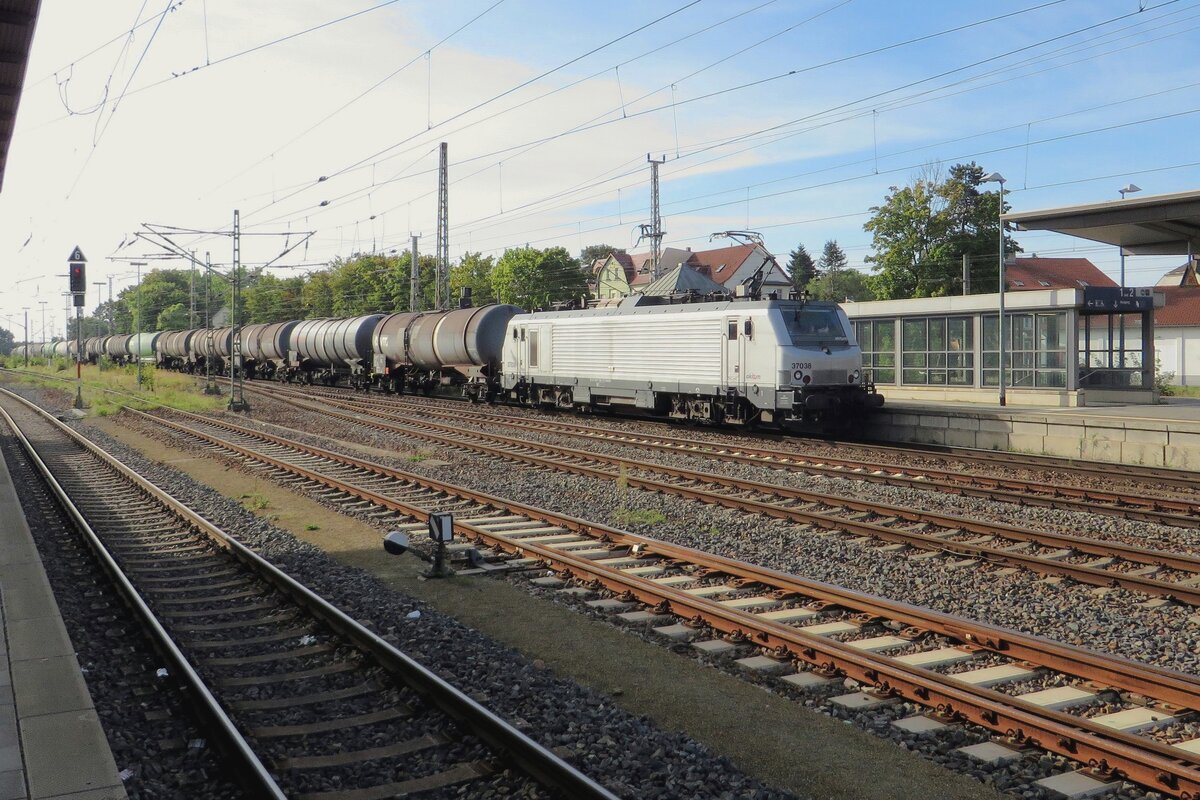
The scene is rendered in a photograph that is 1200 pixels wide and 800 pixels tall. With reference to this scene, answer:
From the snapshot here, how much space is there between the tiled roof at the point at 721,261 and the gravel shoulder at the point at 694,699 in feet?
276

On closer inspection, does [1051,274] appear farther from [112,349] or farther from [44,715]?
[44,715]

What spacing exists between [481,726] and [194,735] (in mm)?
1713

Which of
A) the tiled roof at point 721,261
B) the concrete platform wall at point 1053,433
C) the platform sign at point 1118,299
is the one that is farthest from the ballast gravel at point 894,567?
the tiled roof at point 721,261

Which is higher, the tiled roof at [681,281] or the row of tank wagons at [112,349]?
the tiled roof at [681,281]

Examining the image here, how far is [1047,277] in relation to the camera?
240 feet

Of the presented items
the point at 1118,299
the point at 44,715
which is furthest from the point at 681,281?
the point at 44,715

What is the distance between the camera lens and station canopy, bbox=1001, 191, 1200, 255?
13.9 meters

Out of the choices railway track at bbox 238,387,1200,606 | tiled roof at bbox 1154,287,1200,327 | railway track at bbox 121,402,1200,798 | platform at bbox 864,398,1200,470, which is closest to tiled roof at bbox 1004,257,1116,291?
tiled roof at bbox 1154,287,1200,327

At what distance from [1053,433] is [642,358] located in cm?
882

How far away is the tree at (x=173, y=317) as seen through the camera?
103625mm

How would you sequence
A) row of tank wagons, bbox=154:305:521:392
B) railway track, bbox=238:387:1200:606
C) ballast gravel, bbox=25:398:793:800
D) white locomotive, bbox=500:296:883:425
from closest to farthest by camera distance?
ballast gravel, bbox=25:398:793:800 < railway track, bbox=238:387:1200:606 < white locomotive, bbox=500:296:883:425 < row of tank wagons, bbox=154:305:521:392

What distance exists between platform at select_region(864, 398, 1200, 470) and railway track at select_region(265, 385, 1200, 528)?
5.35ft

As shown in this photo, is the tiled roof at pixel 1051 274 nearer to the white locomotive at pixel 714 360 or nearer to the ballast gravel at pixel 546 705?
the white locomotive at pixel 714 360

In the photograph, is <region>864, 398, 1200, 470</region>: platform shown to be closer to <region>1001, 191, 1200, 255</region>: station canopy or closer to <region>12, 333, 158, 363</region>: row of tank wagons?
<region>1001, 191, 1200, 255</region>: station canopy
